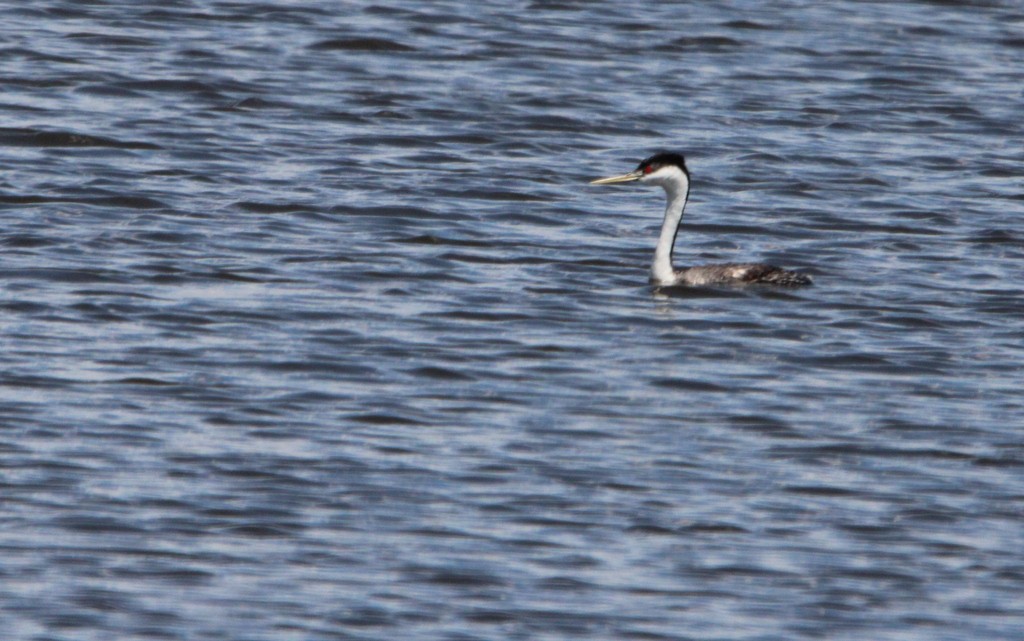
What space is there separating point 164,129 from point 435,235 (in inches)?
188

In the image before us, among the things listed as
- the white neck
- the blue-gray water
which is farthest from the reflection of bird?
the blue-gray water

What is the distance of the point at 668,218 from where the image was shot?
17.0 m

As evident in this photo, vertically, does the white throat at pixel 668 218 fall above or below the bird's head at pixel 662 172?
below

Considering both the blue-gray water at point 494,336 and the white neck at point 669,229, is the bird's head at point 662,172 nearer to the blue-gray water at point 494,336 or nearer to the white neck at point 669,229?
the white neck at point 669,229

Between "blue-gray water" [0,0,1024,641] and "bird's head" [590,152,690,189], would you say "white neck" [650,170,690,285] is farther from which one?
"blue-gray water" [0,0,1024,641]

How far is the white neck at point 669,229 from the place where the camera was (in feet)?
54.5

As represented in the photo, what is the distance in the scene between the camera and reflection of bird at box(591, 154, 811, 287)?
649 inches

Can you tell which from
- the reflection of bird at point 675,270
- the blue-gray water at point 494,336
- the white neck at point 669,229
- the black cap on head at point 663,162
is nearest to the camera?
the blue-gray water at point 494,336

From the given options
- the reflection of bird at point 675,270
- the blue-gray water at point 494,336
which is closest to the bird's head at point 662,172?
the reflection of bird at point 675,270

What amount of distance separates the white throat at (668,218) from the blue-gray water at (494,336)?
0.37 metres

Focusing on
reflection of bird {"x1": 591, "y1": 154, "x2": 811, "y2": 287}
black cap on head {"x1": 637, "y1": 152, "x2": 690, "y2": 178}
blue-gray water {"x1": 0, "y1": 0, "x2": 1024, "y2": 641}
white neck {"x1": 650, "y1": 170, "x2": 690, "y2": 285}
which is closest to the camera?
blue-gray water {"x1": 0, "y1": 0, "x2": 1024, "y2": 641}

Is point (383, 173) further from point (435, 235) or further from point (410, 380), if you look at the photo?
point (410, 380)

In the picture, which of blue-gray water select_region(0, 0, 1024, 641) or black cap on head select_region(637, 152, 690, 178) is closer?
blue-gray water select_region(0, 0, 1024, 641)

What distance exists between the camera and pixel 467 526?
10641 mm
